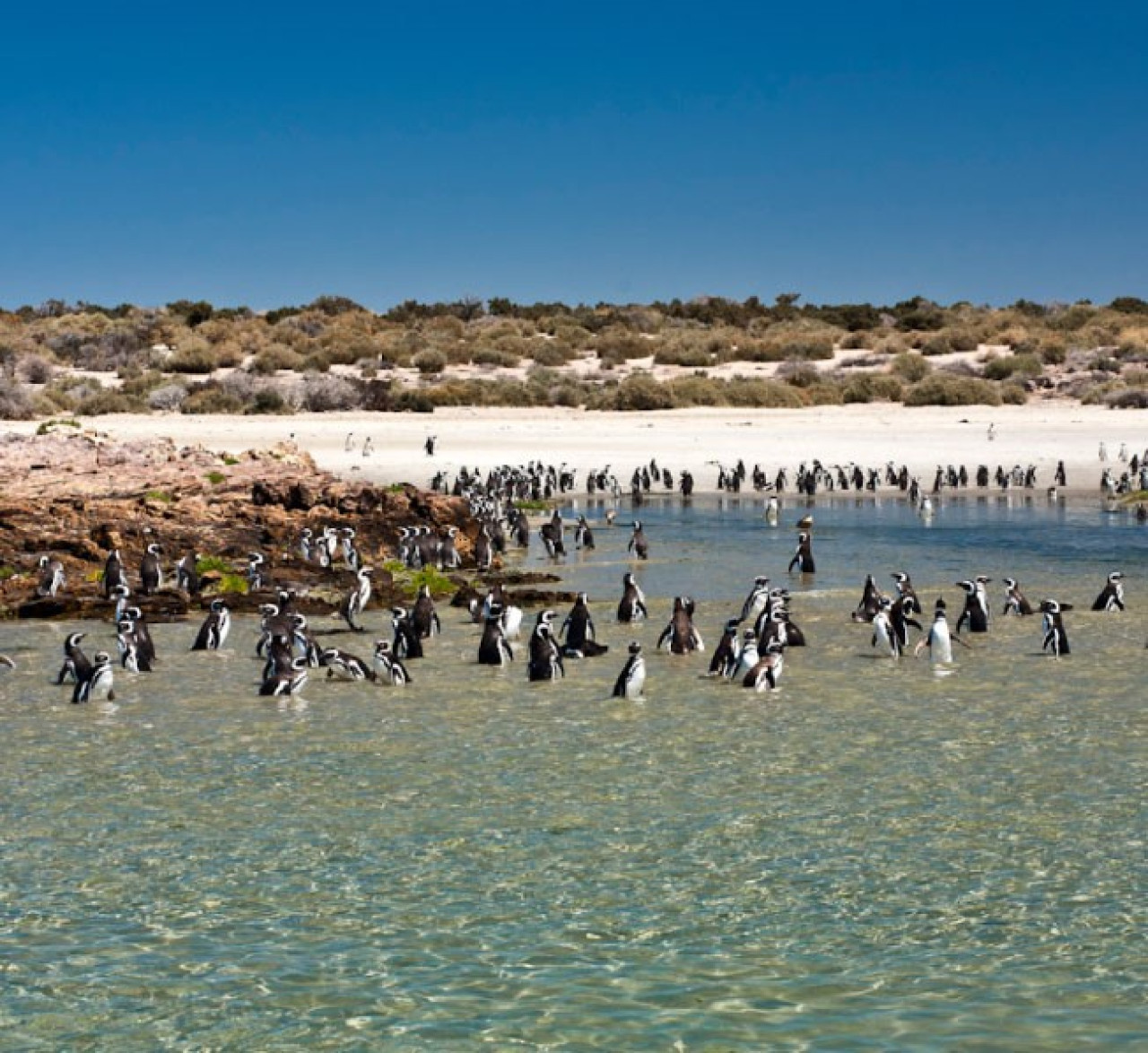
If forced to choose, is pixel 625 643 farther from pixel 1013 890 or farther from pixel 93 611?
pixel 1013 890

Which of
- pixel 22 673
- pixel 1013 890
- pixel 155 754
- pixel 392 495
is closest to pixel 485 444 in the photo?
pixel 392 495

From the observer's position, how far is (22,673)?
16.6 meters

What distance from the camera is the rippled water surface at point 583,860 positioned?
7.77 metres

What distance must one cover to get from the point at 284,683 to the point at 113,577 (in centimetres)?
762

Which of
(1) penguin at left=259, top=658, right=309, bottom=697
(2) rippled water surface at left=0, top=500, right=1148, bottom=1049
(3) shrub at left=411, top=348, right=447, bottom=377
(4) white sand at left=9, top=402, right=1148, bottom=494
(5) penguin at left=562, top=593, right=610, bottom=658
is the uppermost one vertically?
(3) shrub at left=411, top=348, right=447, bottom=377

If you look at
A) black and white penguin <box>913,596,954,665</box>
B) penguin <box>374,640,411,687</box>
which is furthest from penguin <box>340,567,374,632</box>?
black and white penguin <box>913,596,954,665</box>

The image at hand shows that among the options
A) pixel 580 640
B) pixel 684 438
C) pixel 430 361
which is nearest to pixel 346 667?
pixel 580 640

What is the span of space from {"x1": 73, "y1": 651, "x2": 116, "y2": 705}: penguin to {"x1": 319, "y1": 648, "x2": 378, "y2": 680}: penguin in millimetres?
2100

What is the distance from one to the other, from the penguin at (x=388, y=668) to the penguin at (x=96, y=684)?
252cm

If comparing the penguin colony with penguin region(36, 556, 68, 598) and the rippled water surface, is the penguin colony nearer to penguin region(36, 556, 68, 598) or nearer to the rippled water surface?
penguin region(36, 556, 68, 598)

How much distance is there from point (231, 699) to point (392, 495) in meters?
14.4

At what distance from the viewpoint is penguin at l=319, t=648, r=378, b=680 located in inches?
630

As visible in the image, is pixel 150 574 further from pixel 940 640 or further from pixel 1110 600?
pixel 1110 600

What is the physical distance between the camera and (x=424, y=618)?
1883 cm
